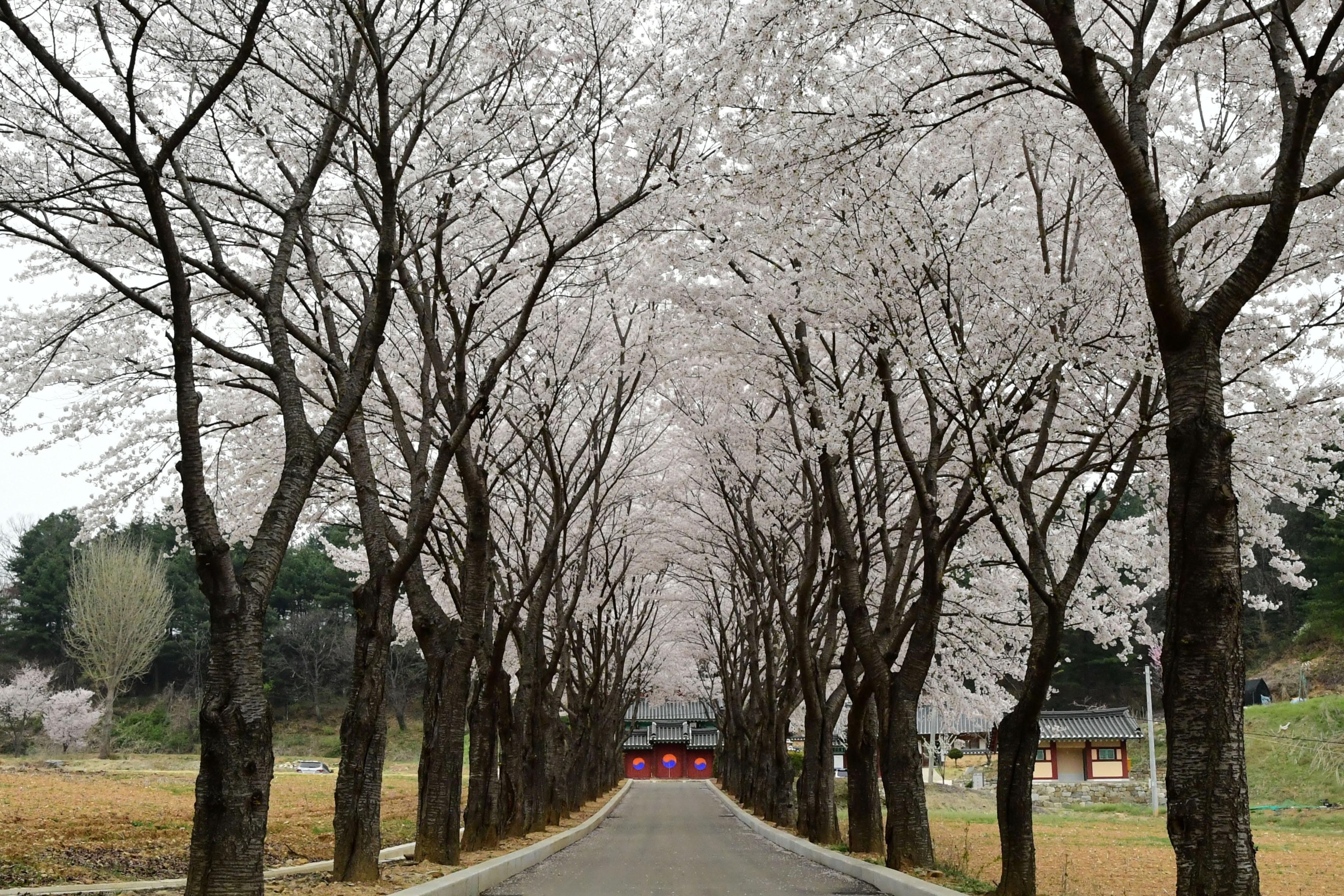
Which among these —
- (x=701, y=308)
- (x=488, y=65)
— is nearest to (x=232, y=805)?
(x=488, y=65)

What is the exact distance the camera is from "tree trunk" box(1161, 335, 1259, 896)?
5.23 metres

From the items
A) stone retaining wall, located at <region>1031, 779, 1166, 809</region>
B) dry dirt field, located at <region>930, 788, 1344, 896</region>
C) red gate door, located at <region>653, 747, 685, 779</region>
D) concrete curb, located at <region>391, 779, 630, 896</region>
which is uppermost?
concrete curb, located at <region>391, 779, 630, 896</region>

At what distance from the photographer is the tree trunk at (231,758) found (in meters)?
6.27

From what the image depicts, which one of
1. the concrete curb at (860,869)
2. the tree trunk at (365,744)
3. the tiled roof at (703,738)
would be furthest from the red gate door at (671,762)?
the tree trunk at (365,744)

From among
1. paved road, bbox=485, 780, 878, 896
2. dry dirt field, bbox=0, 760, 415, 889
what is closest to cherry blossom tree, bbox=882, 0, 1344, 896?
paved road, bbox=485, 780, 878, 896

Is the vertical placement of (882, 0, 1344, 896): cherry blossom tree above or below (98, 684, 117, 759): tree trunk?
above

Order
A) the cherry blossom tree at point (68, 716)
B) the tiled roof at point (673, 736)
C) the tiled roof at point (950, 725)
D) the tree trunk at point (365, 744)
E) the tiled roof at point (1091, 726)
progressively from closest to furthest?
1. the tree trunk at point (365, 744)
2. the tiled roof at point (1091, 726)
3. the tiled roof at point (950, 725)
4. the cherry blossom tree at point (68, 716)
5. the tiled roof at point (673, 736)

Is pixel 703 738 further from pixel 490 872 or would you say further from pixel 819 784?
pixel 490 872

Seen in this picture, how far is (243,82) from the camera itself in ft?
31.6

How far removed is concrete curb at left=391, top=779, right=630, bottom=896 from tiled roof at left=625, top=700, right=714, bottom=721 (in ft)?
190

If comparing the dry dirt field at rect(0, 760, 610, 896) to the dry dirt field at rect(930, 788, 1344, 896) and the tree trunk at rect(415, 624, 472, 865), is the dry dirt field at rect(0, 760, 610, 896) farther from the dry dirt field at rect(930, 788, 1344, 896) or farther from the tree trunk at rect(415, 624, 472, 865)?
the dry dirt field at rect(930, 788, 1344, 896)

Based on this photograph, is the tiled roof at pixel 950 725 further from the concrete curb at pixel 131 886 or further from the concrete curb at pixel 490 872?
the concrete curb at pixel 131 886

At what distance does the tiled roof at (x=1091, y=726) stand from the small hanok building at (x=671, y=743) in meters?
31.2

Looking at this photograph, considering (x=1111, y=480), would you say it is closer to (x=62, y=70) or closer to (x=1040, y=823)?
(x=1040, y=823)
